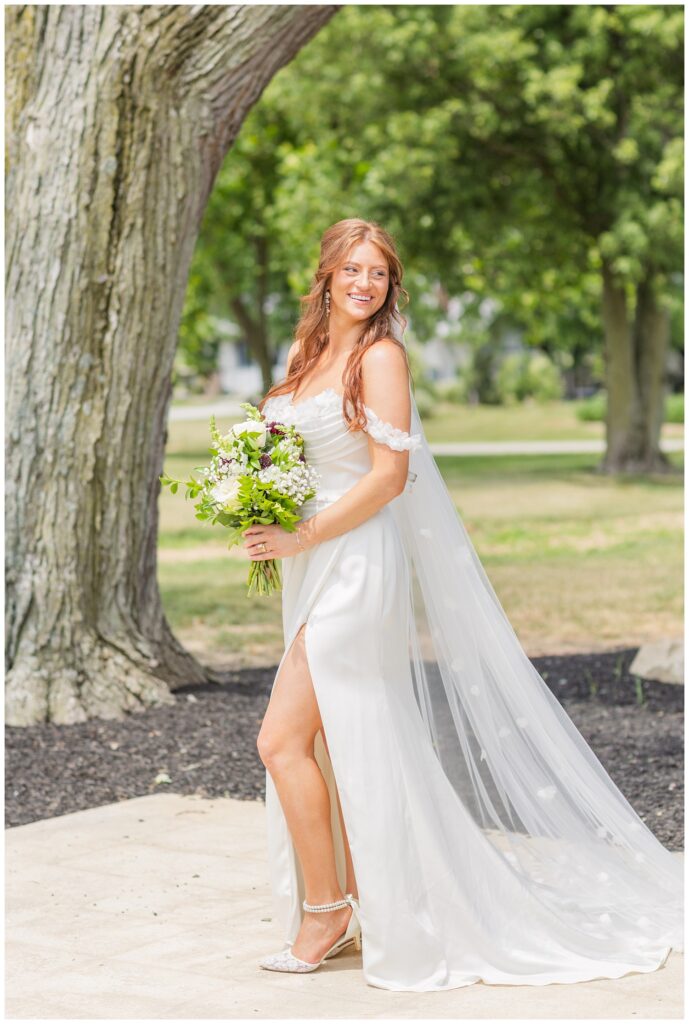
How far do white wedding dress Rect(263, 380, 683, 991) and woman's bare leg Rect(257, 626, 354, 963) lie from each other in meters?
0.08

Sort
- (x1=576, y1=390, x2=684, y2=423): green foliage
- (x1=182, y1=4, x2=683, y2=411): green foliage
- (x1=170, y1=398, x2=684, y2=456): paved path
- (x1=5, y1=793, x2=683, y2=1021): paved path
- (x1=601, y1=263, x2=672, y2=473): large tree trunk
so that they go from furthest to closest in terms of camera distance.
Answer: (x1=576, y1=390, x2=684, y2=423): green foliage → (x1=170, y1=398, x2=684, y2=456): paved path → (x1=601, y1=263, x2=672, y2=473): large tree trunk → (x1=182, y1=4, x2=683, y2=411): green foliage → (x1=5, y1=793, x2=683, y2=1021): paved path

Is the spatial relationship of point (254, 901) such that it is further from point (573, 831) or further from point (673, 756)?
point (673, 756)

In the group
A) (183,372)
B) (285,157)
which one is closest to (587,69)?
(285,157)

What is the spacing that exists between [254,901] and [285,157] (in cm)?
2392

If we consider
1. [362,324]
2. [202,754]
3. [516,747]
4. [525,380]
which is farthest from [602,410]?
[362,324]

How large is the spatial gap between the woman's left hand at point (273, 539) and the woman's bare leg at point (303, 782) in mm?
262

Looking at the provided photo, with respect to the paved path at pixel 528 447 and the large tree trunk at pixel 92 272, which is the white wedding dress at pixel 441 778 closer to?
the large tree trunk at pixel 92 272

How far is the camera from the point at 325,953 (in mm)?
4480

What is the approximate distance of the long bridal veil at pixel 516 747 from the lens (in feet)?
15.4

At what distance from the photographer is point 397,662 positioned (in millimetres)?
4539

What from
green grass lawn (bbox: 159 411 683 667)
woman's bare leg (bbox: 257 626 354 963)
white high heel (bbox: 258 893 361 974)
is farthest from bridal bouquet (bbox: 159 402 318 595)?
green grass lawn (bbox: 159 411 683 667)

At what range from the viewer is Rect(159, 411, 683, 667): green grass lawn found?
38.0 feet

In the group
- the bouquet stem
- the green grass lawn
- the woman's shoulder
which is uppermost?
the woman's shoulder

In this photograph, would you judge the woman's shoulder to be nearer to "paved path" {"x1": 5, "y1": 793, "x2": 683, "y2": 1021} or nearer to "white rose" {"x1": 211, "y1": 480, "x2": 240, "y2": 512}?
"white rose" {"x1": 211, "y1": 480, "x2": 240, "y2": 512}
